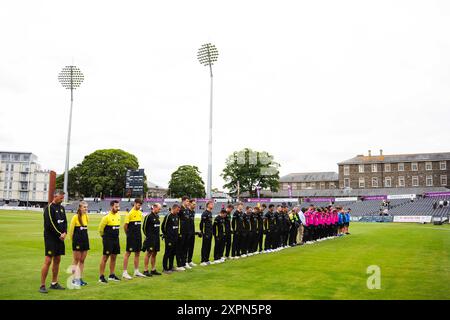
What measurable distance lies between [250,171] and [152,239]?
305ft

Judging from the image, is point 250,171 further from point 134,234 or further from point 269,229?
point 134,234

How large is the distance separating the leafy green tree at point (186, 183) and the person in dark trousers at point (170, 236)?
9800 cm

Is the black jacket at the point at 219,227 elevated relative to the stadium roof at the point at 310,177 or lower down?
lower down

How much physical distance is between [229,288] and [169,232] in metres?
3.49

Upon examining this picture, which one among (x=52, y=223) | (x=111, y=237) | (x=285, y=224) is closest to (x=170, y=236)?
(x=111, y=237)

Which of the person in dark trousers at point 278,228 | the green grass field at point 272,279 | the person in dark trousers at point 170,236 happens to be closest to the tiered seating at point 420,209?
the person in dark trousers at point 278,228

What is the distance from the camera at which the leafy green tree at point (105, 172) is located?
304 ft

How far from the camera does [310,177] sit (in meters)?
128

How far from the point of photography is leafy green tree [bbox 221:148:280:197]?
10362 cm

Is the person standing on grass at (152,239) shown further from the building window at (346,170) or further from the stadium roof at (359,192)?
the building window at (346,170)

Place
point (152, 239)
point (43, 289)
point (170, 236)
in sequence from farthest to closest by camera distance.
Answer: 1. point (170, 236)
2. point (152, 239)
3. point (43, 289)
